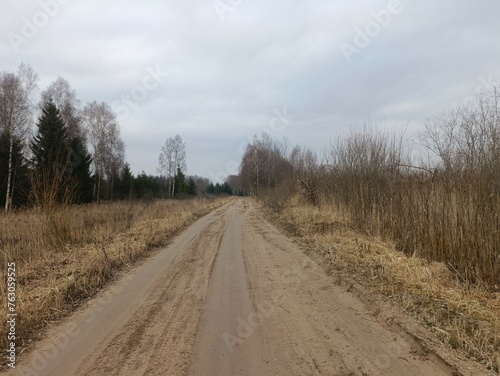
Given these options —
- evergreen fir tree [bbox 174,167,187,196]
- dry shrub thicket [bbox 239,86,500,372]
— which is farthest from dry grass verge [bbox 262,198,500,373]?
evergreen fir tree [bbox 174,167,187,196]

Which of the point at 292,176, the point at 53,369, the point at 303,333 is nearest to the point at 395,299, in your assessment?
the point at 303,333

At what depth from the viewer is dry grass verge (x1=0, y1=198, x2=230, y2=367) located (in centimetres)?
509

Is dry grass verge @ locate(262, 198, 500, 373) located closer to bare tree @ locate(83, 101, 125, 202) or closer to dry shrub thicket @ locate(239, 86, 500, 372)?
dry shrub thicket @ locate(239, 86, 500, 372)

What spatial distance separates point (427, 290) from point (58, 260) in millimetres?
8285

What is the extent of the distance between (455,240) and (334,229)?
5.10 metres

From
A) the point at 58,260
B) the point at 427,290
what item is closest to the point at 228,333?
the point at 427,290

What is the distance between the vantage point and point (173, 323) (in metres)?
4.76

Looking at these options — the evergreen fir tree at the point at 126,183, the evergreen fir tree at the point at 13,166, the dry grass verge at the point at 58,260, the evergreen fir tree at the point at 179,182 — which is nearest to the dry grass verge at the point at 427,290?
the dry grass verge at the point at 58,260

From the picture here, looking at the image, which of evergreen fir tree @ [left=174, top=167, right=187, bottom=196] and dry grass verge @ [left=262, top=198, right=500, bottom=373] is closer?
dry grass verge @ [left=262, top=198, right=500, bottom=373]

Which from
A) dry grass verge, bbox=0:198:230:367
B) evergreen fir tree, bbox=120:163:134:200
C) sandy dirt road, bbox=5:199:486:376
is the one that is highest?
evergreen fir tree, bbox=120:163:134:200

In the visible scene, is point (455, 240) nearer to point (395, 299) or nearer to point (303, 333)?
point (395, 299)

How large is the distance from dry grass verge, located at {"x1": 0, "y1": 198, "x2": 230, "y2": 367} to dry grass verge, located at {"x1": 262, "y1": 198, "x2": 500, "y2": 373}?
495cm

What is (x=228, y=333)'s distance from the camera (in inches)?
174

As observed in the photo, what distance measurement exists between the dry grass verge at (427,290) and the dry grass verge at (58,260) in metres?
4.95
